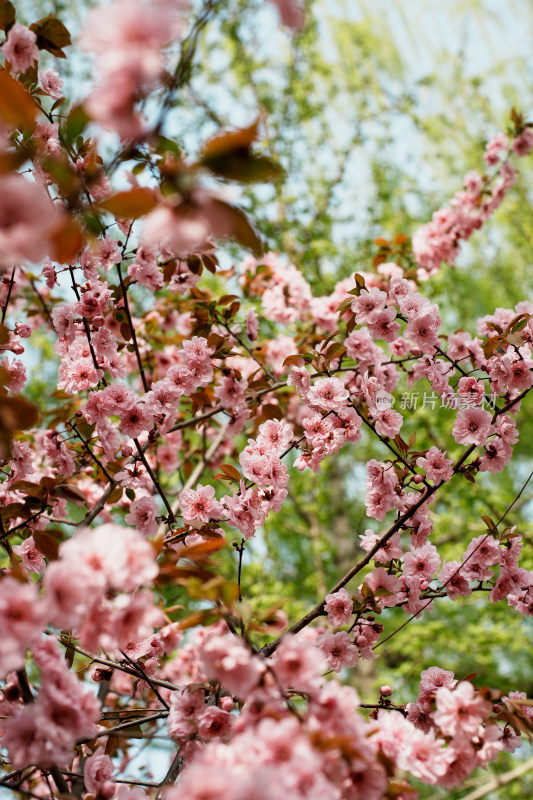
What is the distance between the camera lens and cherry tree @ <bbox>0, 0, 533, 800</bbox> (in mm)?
755

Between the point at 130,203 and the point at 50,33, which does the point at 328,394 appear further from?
the point at 50,33

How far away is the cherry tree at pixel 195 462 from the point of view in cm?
75

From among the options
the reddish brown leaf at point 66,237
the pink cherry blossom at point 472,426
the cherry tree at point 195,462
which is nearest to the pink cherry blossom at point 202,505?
the cherry tree at point 195,462

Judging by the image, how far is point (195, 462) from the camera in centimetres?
326

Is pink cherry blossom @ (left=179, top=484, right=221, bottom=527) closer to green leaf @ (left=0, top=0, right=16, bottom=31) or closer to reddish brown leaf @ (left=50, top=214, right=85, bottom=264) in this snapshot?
reddish brown leaf @ (left=50, top=214, right=85, bottom=264)

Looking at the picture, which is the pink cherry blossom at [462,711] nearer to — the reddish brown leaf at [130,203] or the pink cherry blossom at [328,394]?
the pink cherry blossom at [328,394]

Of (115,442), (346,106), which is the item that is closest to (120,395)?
(115,442)

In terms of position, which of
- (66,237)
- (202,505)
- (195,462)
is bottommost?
(66,237)

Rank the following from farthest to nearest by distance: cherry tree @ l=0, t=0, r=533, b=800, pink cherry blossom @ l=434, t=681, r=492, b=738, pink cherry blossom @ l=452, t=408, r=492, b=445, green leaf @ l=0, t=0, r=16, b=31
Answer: pink cherry blossom @ l=452, t=408, r=492, b=445 < green leaf @ l=0, t=0, r=16, b=31 < pink cherry blossom @ l=434, t=681, r=492, b=738 < cherry tree @ l=0, t=0, r=533, b=800

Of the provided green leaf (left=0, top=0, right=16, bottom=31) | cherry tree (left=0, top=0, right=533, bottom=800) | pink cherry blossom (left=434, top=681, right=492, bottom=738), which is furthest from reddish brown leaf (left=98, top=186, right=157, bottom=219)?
green leaf (left=0, top=0, right=16, bottom=31)

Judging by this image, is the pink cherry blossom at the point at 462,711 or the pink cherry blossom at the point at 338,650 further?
the pink cherry blossom at the point at 338,650

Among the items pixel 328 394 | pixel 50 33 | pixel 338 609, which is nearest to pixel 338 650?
pixel 338 609

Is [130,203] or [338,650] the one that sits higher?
[130,203]

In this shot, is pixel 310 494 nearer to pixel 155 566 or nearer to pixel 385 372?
pixel 385 372
